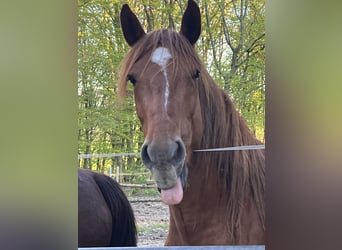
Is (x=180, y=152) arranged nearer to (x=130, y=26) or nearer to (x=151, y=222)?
(x=151, y=222)

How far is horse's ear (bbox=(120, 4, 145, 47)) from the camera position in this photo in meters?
1.62

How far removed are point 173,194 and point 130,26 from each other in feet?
2.22

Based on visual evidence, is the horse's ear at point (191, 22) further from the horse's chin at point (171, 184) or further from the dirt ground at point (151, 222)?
the dirt ground at point (151, 222)

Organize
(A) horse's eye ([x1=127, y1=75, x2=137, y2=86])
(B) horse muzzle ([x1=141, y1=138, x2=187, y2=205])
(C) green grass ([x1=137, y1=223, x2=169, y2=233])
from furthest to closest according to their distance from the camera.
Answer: (C) green grass ([x1=137, y1=223, x2=169, y2=233]) < (A) horse's eye ([x1=127, y1=75, x2=137, y2=86]) < (B) horse muzzle ([x1=141, y1=138, x2=187, y2=205])

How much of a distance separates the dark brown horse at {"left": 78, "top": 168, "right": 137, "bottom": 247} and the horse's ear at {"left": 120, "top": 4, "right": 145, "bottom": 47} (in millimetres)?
571

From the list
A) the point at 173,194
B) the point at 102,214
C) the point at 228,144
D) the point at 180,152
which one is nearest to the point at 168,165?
the point at 180,152

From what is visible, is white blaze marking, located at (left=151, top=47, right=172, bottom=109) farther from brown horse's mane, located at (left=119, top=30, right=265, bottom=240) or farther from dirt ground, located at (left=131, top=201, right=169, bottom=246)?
dirt ground, located at (left=131, top=201, right=169, bottom=246)

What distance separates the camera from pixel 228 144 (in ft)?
5.44

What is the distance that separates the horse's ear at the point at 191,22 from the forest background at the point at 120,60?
27 mm

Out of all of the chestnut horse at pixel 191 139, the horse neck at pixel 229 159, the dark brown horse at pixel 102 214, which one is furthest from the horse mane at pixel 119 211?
the horse neck at pixel 229 159

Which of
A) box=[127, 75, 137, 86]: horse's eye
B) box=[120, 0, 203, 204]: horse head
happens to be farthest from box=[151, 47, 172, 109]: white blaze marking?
box=[127, 75, 137, 86]: horse's eye
